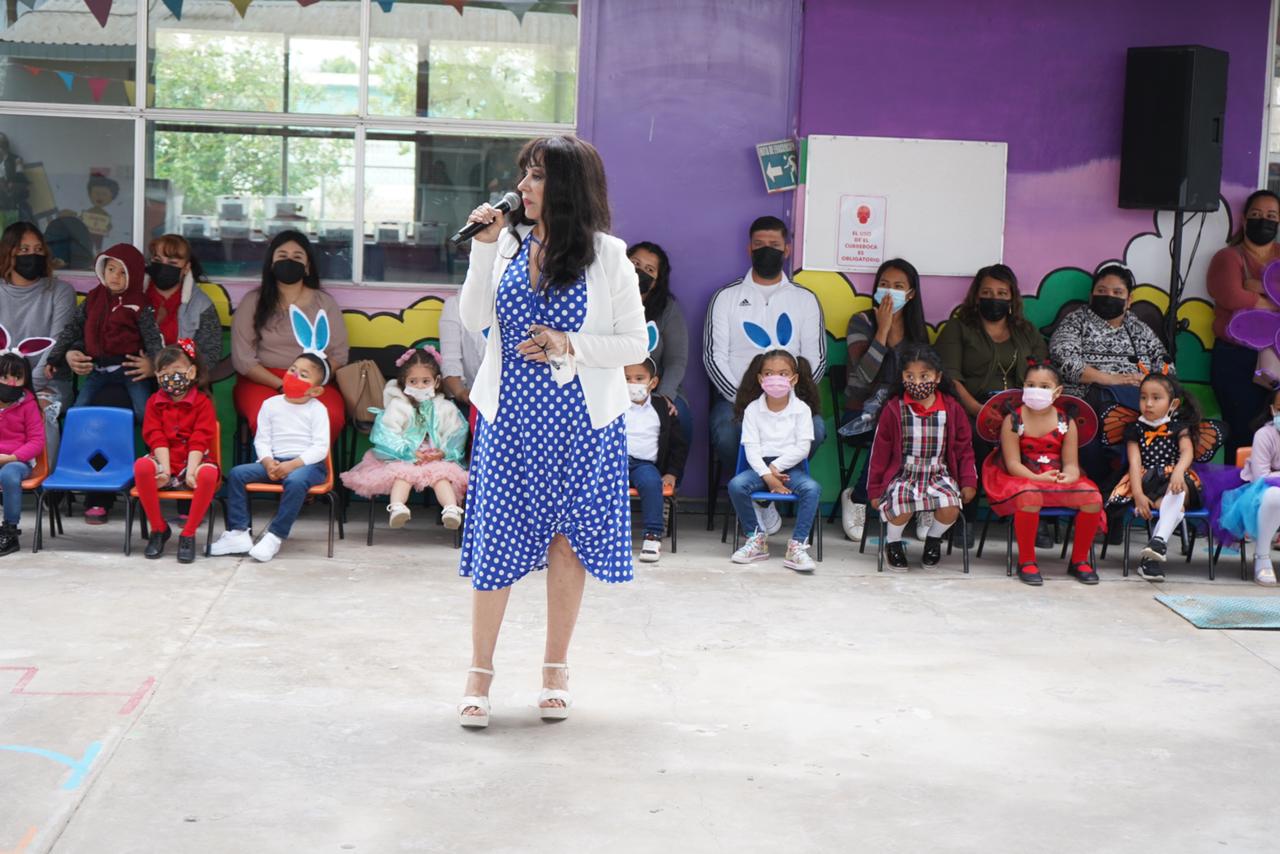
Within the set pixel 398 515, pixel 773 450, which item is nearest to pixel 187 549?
pixel 398 515

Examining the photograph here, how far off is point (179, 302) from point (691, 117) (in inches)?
107

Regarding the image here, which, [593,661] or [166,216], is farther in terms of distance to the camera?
[166,216]

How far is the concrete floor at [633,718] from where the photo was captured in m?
3.66

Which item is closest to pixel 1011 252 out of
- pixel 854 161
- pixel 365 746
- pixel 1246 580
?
pixel 854 161

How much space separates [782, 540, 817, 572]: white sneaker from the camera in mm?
6719

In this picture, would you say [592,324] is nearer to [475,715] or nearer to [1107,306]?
[475,715]

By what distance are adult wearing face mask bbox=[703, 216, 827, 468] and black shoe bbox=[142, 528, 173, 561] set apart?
2656mm

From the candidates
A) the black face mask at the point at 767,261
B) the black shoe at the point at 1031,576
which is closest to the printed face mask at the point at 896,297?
the black face mask at the point at 767,261

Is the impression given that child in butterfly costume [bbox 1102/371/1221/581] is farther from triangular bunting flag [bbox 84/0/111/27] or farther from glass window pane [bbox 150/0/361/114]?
triangular bunting flag [bbox 84/0/111/27]

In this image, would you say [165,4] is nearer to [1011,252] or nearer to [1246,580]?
[1011,252]

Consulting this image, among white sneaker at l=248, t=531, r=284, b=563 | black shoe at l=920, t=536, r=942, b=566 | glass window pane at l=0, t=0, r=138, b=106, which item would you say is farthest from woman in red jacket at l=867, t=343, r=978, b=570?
glass window pane at l=0, t=0, r=138, b=106

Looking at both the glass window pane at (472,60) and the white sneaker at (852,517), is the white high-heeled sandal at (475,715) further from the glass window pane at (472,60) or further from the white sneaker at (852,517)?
the glass window pane at (472,60)

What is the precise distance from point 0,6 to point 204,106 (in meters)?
1.11

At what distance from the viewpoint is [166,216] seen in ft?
25.8
